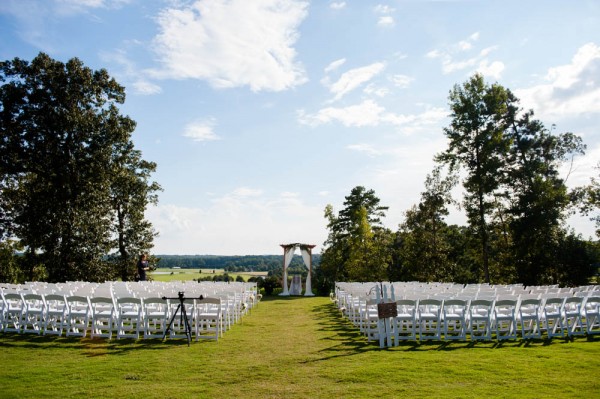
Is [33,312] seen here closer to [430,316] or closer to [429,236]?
[430,316]

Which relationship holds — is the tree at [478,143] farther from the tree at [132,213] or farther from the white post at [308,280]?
the tree at [132,213]

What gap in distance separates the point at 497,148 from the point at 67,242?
2636 centimetres

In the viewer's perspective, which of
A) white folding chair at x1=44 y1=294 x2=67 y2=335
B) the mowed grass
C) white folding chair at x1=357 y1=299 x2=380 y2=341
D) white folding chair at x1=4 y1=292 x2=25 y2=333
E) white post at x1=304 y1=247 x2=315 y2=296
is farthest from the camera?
white post at x1=304 y1=247 x2=315 y2=296

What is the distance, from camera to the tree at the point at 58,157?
23.3m

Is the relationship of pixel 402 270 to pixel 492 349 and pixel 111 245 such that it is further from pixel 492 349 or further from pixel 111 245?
pixel 492 349

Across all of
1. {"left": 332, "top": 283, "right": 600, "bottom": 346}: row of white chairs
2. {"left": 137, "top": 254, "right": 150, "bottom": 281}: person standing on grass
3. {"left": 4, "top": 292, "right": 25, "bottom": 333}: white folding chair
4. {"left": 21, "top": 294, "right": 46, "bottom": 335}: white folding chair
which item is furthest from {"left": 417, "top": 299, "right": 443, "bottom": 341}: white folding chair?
{"left": 137, "top": 254, "right": 150, "bottom": 281}: person standing on grass

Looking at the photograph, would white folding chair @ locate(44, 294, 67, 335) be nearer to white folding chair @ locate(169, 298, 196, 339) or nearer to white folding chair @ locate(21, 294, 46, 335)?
white folding chair @ locate(21, 294, 46, 335)

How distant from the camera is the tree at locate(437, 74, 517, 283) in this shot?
26562mm

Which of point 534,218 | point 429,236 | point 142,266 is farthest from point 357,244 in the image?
point 142,266

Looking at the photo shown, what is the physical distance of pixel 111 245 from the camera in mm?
28031

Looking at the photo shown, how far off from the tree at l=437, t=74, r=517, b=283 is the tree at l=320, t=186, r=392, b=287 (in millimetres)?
6877

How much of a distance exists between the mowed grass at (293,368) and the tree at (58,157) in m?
16.9

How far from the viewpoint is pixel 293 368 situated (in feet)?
21.5

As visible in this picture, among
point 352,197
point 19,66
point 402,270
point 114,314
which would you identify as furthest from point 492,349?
point 352,197
